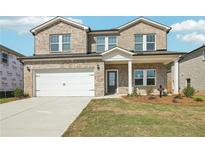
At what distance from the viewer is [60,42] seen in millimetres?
21219

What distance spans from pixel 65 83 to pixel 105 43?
5948 mm

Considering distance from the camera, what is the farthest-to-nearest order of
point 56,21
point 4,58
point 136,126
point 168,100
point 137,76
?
point 4,58 < point 56,21 < point 137,76 < point 168,100 < point 136,126

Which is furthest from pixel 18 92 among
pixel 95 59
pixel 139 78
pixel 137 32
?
pixel 137 32

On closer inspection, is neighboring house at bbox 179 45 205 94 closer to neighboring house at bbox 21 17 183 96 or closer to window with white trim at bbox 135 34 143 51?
neighboring house at bbox 21 17 183 96

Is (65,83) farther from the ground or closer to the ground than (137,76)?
closer to the ground

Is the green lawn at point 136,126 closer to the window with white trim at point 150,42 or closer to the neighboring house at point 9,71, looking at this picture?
the window with white trim at point 150,42

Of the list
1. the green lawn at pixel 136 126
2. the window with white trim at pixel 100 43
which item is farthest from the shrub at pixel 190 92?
the window with white trim at pixel 100 43

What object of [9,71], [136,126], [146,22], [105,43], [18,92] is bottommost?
[136,126]

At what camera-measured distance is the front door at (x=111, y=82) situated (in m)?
20.9

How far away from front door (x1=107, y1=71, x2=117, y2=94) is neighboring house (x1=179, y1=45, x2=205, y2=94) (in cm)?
1010

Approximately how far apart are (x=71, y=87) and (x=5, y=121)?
34.2ft

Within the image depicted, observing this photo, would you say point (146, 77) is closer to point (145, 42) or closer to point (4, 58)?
point (145, 42)
